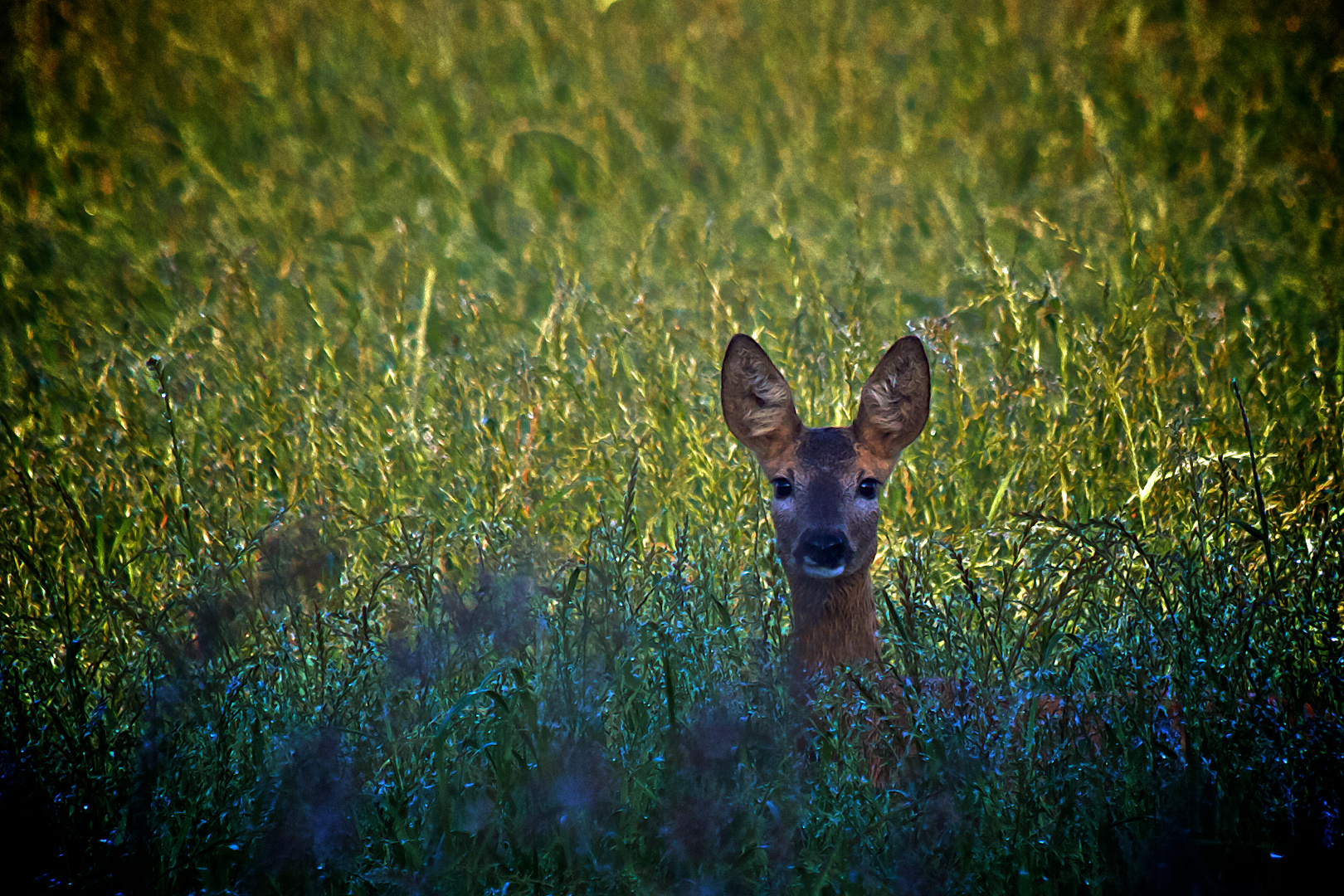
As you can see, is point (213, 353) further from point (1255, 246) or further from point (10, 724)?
point (1255, 246)

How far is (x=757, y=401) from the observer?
3621 millimetres

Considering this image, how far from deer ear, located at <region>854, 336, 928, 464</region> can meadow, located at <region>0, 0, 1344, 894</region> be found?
48cm

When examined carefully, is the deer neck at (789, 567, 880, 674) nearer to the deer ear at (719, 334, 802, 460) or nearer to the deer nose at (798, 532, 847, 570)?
the deer nose at (798, 532, 847, 570)

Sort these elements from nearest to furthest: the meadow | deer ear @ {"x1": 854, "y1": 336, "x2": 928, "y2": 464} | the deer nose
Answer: the meadow
the deer nose
deer ear @ {"x1": 854, "y1": 336, "x2": 928, "y2": 464}

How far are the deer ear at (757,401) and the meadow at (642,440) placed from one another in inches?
16.4

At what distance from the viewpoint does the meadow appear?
2604 millimetres

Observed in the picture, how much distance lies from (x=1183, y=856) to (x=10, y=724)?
9.84 ft

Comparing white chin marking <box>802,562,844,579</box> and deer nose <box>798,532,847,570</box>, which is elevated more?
deer nose <box>798,532,847,570</box>

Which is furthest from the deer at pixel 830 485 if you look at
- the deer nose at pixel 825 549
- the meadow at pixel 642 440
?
the meadow at pixel 642 440

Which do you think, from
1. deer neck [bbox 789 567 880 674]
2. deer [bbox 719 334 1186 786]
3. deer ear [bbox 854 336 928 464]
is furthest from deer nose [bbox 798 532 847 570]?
deer ear [bbox 854 336 928 464]

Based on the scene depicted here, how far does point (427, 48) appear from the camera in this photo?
706cm

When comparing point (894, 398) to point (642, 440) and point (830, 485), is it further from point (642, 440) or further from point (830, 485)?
point (642, 440)

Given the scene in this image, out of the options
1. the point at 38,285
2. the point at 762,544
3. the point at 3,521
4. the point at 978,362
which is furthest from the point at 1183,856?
the point at 38,285

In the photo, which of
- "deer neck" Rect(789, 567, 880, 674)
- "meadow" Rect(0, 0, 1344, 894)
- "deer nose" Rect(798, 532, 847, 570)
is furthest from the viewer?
"deer neck" Rect(789, 567, 880, 674)
